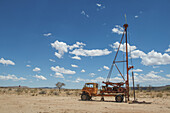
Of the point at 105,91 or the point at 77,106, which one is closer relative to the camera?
the point at 77,106

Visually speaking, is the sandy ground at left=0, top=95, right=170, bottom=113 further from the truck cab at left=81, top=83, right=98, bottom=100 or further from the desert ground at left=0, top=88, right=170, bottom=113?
the truck cab at left=81, top=83, right=98, bottom=100

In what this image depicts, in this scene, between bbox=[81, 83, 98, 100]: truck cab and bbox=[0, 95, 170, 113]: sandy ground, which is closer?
bbox=[0, 95, 170, 113]: sandy ground

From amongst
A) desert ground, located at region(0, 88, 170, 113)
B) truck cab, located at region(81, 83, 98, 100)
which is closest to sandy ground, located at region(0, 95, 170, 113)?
desert ground, located at region(0, 88, 170, 113)

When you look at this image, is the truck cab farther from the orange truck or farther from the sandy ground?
the sandy ground

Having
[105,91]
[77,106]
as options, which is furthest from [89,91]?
[77,106]

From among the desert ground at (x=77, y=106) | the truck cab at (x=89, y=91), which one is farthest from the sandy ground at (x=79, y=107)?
the truck cab at (x=89, y=91)

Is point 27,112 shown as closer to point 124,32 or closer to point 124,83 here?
point 124,83

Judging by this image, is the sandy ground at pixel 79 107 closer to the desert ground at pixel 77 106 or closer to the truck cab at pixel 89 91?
the desert ground at pixel 77 106

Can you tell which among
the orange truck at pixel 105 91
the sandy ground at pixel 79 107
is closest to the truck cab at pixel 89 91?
the orange truck at pixel 105 91

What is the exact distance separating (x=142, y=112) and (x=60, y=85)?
5930cm

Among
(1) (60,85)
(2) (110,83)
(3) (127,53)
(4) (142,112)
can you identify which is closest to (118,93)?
(2) (110,83)

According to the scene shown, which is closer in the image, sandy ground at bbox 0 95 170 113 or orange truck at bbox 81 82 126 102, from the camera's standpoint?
sandy ground at bbox 0 95 170 113

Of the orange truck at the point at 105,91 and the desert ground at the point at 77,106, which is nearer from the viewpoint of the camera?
the desert ground at the point at 77,106

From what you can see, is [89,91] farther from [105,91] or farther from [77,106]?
[77,106]
